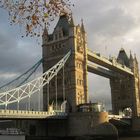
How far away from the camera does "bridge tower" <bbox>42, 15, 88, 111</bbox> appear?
6725 cm

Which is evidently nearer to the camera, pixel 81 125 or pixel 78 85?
pixel 81 125

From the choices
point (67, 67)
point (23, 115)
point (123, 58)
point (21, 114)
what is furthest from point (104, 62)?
point (21, 114)

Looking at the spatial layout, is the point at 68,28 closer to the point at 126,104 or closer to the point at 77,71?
the point at 77,71

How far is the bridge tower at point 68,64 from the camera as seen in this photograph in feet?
221

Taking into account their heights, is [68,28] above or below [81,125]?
above

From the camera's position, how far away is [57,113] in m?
57.8

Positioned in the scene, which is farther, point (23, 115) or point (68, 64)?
point (68, 64)

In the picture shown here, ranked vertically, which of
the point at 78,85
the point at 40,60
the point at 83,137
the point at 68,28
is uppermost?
the point at 68,28

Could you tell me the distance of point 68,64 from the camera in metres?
68.8

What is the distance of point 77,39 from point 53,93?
11961mm

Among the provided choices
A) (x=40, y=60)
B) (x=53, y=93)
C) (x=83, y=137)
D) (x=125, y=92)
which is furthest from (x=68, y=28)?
(x=125, y=92)

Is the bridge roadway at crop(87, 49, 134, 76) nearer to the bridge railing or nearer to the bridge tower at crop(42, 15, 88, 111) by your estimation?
the bridge tower at crop(42, 15, 88, 111)

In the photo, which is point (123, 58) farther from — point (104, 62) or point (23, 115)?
point (23, 115)

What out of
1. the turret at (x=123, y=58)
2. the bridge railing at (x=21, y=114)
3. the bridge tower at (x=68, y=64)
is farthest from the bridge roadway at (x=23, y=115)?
the turret at (x=123, y=58)
